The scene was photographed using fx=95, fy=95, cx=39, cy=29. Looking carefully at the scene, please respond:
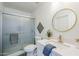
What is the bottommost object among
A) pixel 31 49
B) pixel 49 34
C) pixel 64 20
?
pixel 31 49

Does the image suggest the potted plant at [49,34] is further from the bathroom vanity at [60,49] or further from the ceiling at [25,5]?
the ceiling at [25,5]

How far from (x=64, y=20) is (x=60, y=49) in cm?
49

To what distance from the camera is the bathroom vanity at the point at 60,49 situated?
1311 mm

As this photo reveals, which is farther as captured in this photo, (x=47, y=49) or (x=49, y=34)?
(x=49, y=34)

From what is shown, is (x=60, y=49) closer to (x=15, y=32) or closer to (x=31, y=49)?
(x=31, y=49)

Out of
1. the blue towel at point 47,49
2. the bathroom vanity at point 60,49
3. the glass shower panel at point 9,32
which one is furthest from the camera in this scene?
the glass shower panel at point 9,32

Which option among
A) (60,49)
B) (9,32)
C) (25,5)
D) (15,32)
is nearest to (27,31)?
(15,32)

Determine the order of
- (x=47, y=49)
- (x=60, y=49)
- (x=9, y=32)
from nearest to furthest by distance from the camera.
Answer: (x=60, y=49), (x=47, y=49), (x=9, y=32)

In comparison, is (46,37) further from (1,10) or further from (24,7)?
(1,10)

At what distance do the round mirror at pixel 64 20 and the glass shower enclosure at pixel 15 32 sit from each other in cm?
41

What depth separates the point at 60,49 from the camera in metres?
1.41

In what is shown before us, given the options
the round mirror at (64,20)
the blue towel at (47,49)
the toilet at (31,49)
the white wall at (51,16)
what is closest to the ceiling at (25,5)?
the white wall at (51,16)

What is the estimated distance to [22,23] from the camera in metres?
1.66

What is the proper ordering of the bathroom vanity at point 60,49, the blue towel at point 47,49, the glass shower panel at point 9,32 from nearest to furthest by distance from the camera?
the bathroom vanity at point 60,49 → the blue towel at point 47,49 → the glass shower panel at point 9,32
